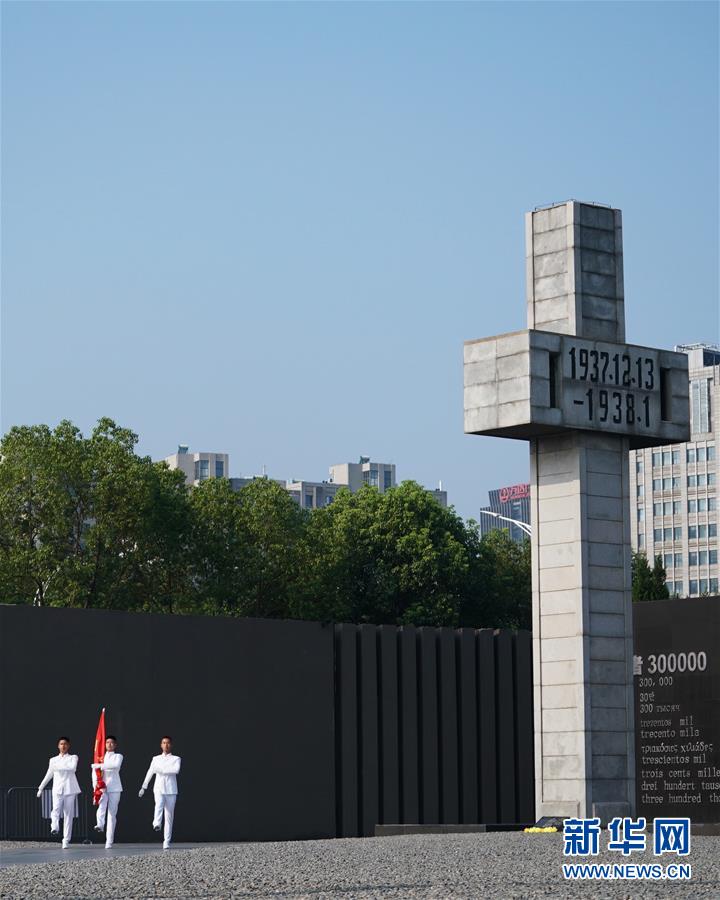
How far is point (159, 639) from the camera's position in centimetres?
3669

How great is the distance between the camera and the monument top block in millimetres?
31453

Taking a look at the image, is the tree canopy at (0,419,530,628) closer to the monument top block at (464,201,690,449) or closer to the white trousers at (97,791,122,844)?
the monument top block at (464,201,690,449)

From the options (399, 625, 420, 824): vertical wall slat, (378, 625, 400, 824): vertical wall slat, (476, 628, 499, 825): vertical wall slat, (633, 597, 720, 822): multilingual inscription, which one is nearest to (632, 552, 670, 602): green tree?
(476, 628, 499, 825): vertical wall slat

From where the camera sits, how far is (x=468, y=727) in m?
42.4

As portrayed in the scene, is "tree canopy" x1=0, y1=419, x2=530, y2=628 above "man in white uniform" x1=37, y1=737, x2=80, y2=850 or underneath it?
above

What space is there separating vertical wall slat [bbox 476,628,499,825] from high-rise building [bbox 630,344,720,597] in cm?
12831

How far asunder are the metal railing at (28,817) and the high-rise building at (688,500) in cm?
13971

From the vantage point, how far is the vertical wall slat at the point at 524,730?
43094 millimetres

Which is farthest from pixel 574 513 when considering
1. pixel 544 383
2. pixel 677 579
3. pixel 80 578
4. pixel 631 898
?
pixel 677 579

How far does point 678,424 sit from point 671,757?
26.4 feet

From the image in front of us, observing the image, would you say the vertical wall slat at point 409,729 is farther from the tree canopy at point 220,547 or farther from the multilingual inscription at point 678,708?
the tree canopy at point 220,547

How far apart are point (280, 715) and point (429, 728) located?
4.55 metres

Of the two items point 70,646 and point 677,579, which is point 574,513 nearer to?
point 70,646

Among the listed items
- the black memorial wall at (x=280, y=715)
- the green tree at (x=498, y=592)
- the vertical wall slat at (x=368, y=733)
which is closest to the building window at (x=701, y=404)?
the green tree at (x=498, y=592)
